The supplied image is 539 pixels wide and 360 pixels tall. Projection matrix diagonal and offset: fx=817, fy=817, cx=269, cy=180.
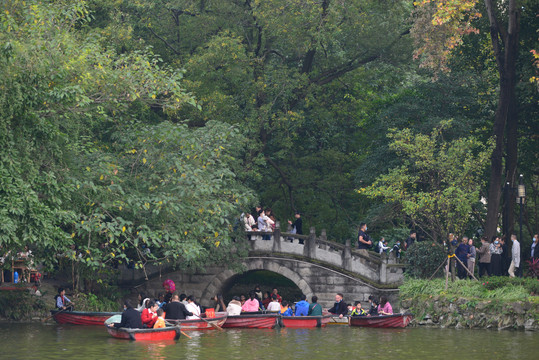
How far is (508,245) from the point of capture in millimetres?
33375

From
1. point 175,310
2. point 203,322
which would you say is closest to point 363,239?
point 203,322

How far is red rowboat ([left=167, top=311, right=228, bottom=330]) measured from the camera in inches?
1043

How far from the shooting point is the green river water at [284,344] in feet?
67.7

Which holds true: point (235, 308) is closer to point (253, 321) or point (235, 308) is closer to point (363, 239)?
point (253, 321)

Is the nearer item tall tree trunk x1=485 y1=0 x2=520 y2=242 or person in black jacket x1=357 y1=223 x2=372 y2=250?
tall tree trunk x1=485 y1=0 x2=520 y2=242

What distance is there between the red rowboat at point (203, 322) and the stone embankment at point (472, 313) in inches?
269

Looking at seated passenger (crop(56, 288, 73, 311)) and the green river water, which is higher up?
seated passenger (crop(56, 288, 73, 311))

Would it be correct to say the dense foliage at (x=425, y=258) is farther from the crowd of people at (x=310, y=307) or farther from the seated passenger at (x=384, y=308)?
the seated passenger at (x=384, y=308)

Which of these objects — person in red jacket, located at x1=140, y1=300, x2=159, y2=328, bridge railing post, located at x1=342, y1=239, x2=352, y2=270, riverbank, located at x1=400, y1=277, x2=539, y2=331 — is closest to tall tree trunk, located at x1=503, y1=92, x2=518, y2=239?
riverbank, located at x1=400, y1=277, x2=539, y2=331

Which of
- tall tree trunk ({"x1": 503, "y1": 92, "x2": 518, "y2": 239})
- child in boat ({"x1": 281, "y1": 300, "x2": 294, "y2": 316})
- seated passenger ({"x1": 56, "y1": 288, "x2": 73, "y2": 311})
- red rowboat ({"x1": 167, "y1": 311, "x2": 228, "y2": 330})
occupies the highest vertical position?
tall tree trunk ({"x1": 503, "y1": 92, "x2": 518, "y2": 239})

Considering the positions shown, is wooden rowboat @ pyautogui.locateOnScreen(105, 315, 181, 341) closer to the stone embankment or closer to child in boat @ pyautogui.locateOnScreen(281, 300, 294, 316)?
child in boat @ pyautogui.locateOnScreen(281, 300, 294, 316)

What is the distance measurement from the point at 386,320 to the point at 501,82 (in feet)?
35.2

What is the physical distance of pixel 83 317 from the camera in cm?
2895

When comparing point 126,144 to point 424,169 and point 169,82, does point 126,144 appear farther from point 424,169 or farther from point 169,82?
point 424,169
